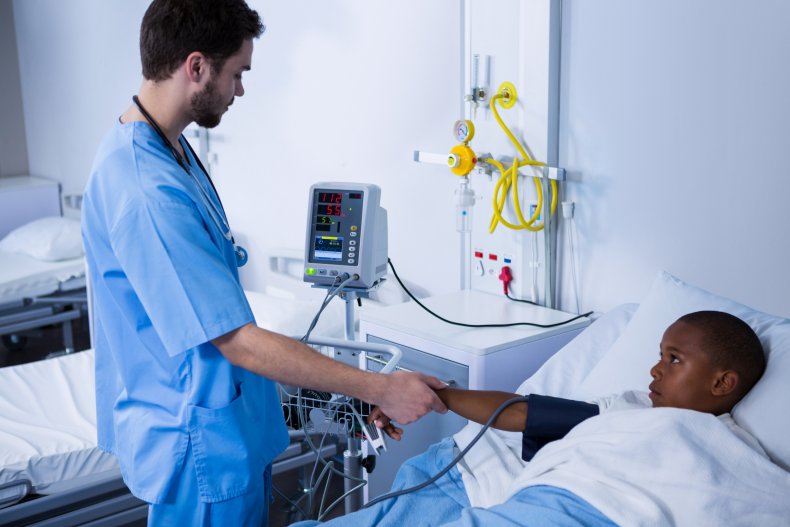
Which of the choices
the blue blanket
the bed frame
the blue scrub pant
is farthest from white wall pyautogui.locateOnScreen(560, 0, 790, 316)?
the bed frame

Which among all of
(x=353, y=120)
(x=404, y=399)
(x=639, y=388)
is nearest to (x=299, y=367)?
(x=404, y=399)

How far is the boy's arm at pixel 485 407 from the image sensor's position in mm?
1703

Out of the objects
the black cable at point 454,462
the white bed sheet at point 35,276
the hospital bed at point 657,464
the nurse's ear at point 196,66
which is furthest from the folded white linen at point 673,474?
the white bed sheet at point 35,276

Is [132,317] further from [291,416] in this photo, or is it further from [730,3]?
[730,3]

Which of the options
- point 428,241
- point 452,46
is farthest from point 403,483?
point 452,46

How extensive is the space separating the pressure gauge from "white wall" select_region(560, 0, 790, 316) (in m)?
0.27


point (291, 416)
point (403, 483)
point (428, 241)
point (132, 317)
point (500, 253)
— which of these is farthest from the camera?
point (428, 241)

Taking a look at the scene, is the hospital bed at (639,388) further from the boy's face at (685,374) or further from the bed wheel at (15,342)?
the bed wheel at (15,342)

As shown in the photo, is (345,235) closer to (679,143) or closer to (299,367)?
(299,367)

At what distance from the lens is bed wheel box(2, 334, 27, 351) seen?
14.5 ft

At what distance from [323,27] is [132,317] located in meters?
1.93

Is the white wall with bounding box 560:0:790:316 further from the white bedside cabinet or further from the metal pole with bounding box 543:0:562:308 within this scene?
the white bedside cabinet

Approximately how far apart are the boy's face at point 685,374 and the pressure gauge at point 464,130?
1049mm

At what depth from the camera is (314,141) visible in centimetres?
329
